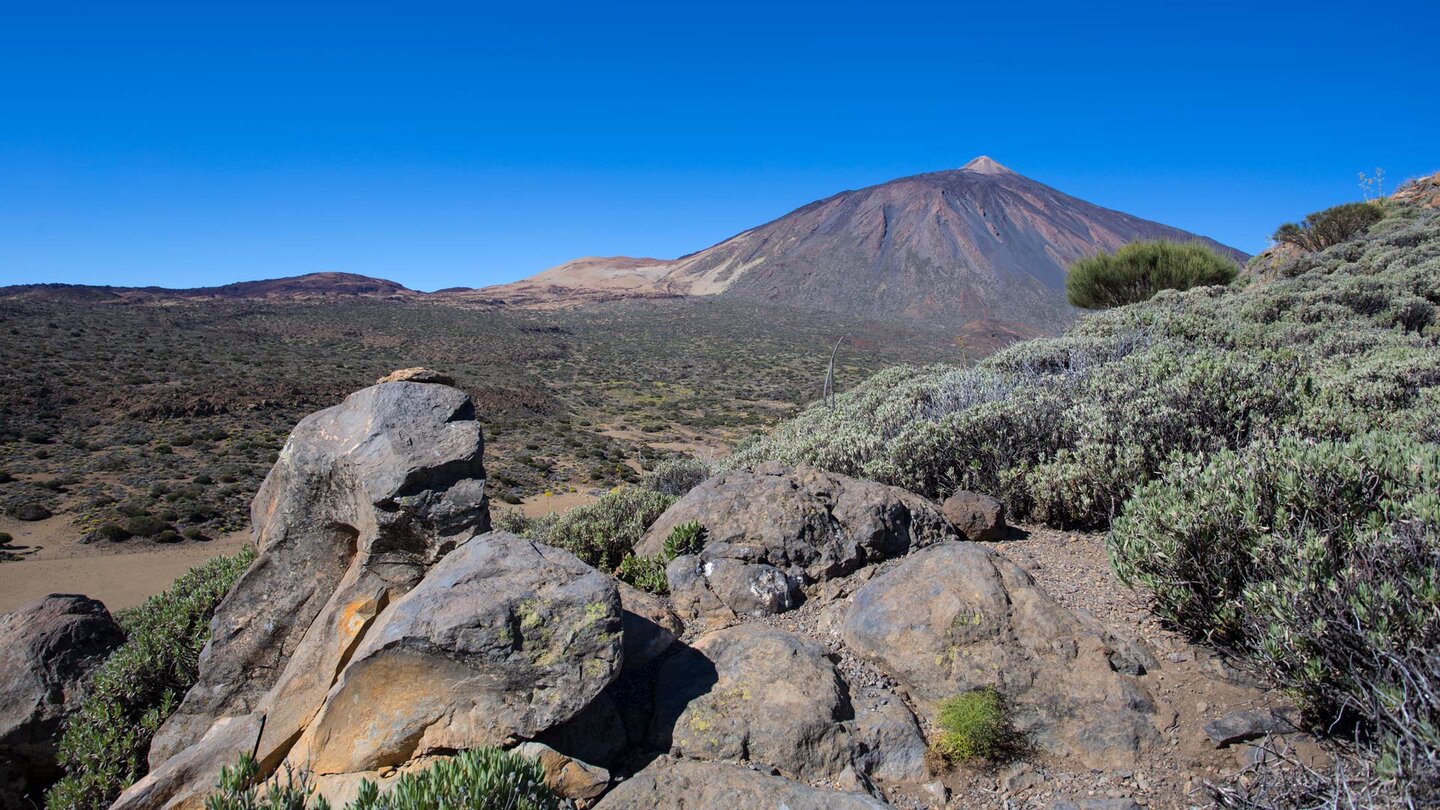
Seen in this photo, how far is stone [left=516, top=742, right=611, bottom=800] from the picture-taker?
244 cm

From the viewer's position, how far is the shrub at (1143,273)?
18062mm

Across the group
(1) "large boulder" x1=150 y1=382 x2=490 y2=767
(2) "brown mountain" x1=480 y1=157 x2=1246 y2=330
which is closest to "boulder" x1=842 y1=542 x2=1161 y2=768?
(1) "large boulder" x1=150 y1=382 x2=490 y2=767

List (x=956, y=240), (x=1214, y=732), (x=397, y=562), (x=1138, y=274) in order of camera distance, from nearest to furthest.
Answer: (x=1214, y=732) < (x=397, y=562) < (x=1138, y=274) < (x=956, y=240)

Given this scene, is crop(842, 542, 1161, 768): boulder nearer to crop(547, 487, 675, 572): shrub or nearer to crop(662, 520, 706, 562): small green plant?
crop(662, 520, 706, 562): small green plant

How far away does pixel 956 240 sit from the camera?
94938mm

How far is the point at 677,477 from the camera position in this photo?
8.37 meters

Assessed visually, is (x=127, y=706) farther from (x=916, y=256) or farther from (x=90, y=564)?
(x=916, y=256)

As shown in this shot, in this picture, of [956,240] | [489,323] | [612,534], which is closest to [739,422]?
[612,534]

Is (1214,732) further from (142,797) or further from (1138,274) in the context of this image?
(1138,274)

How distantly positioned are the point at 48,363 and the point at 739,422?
2429 centimetres

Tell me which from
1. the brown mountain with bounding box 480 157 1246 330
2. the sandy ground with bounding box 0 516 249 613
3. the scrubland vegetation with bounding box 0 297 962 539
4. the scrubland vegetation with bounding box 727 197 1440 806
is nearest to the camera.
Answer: the scrubland vegetation with bounding box 727 197 1440 806

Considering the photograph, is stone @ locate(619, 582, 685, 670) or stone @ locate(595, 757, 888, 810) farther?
stone @ locate(619, 582, 685, 670)

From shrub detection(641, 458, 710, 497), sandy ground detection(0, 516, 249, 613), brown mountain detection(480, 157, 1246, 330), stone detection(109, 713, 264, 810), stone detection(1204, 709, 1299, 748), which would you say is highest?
brown mountain detection(480, 157, 1246, 330)

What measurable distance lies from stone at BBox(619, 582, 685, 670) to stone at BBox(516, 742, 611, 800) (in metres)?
0.62
